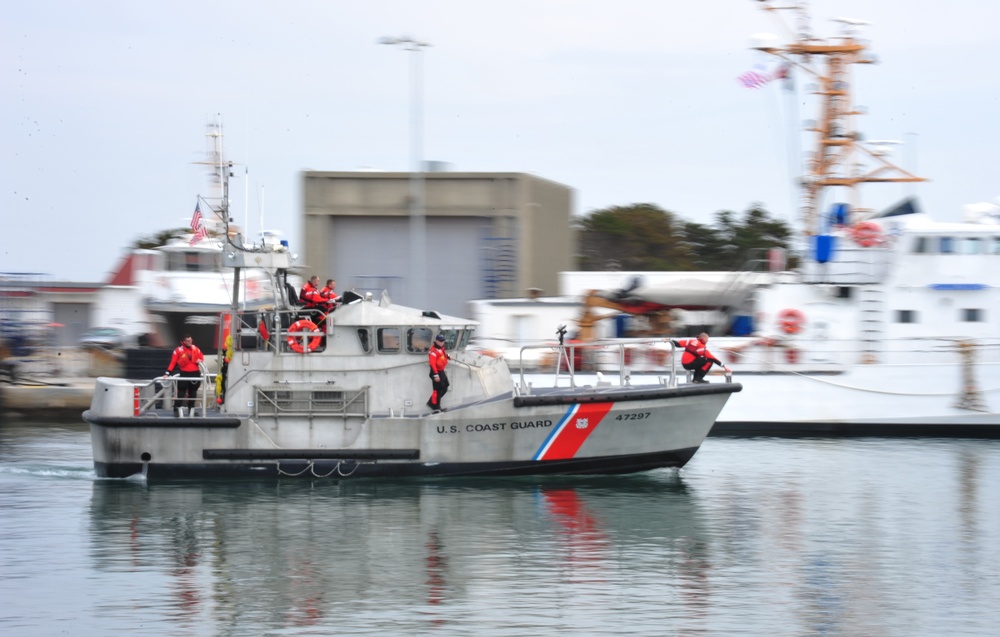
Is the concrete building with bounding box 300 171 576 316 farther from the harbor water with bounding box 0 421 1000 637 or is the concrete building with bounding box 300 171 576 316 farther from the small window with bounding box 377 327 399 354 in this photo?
the small window with bounding box 377 327 399 354

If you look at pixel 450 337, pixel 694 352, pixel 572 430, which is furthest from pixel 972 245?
pixel 450 337

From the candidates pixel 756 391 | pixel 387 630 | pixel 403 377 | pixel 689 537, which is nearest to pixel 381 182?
pixel 756 391

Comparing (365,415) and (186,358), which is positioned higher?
(186,358)

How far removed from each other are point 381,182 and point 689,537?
661 inches

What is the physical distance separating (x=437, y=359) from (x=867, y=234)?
10992 mm

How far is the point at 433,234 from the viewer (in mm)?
28234

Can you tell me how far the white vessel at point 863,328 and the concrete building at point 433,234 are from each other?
469cm

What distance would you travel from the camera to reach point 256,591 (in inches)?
414

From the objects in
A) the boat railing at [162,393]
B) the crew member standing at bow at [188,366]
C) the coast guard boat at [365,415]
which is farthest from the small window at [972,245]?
the crew member standing at bow at [188,366]

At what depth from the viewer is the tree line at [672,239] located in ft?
165

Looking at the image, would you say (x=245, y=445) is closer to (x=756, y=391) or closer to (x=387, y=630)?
(x=387, y=630)

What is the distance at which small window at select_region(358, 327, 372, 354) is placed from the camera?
1502 cm

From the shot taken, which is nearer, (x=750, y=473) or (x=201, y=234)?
(x=750, y=473)

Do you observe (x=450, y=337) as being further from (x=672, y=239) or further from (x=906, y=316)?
(x=672, y=239)
